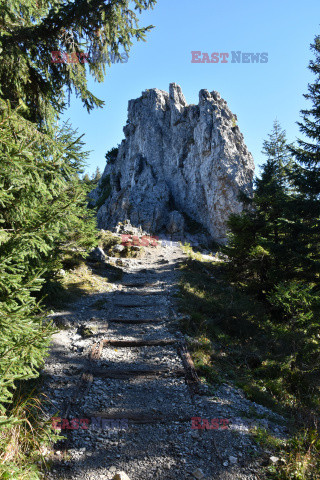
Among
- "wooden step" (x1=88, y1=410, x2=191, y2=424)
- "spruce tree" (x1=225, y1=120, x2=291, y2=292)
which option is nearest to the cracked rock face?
"spruce tree" (x1=225, y1=120, x2=291, y2=292)

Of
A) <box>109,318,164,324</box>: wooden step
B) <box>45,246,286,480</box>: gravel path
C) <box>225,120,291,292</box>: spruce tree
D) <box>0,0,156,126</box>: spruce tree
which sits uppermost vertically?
<box>0,0,156,126</box>: spruce tree

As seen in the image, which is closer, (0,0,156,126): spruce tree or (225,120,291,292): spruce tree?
(0,0,156,126): spruce tree

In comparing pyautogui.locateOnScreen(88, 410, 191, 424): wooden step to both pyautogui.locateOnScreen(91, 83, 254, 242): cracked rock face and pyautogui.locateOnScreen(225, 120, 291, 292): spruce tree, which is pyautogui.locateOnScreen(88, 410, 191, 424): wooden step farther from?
pyautogui.locateOnScreen(91, 83, 254, 242): cracked rock face

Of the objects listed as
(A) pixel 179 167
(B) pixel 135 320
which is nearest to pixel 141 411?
(B) pixel 135 320

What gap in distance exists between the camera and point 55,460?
3.44m

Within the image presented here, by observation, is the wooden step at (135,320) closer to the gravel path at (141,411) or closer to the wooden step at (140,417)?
the gravel path at (141,411)

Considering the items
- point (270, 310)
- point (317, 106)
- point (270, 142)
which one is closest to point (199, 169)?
point (270, 142)

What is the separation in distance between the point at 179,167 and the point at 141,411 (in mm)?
47752

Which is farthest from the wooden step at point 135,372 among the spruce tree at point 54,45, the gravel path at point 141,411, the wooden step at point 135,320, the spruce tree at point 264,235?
the spruce tree at point 264,235

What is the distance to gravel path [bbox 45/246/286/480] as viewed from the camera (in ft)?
11.5

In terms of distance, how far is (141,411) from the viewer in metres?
4.54

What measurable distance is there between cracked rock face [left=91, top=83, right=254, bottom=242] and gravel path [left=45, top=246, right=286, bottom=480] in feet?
112

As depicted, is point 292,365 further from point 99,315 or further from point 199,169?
point 199,169

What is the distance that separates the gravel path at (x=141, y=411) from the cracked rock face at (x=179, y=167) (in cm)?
3406
